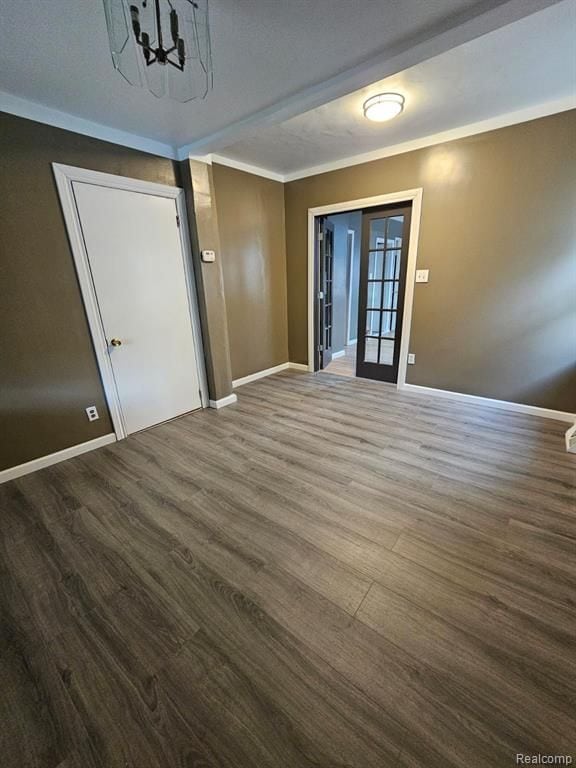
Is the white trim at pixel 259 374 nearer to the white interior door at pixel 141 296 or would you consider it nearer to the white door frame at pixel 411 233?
the white interior door at pixel 141 296

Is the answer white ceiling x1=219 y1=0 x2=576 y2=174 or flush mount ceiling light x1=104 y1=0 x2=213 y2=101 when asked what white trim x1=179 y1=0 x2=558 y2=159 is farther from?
flush mount ceiling light x1=104 y1=0 x2=213 y2=101

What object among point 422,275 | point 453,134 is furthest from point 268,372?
point 453,134

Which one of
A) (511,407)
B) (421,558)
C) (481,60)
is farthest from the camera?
(511,407)

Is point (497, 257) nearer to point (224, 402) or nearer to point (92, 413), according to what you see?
point (224, 402)

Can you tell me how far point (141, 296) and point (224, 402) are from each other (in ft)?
4.57

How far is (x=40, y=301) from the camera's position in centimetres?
225

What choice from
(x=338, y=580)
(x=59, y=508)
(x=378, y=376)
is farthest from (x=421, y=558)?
(x=378, y=376)

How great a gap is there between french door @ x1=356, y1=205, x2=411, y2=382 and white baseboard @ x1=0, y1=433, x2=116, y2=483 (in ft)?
10.5

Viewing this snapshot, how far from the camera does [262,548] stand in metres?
1.63

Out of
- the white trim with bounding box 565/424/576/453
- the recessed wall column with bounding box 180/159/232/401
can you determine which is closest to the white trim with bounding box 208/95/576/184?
the recessed wall column with bounding box 180/159/232/401

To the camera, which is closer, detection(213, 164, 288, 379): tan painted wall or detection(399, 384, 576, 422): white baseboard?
detection(399, 384, 576, 422): white baseboard

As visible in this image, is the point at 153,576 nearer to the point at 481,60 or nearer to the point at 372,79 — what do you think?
the point at 372,79

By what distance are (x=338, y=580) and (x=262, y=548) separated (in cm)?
42

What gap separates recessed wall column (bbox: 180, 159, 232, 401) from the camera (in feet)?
9.55
